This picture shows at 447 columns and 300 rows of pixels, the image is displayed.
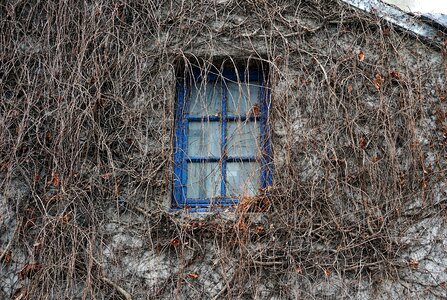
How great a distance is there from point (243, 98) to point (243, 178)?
66cm

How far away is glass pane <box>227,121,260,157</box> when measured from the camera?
5.15 metres

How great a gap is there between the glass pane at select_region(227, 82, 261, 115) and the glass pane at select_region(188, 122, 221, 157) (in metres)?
0.19

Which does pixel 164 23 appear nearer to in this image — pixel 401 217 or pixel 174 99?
pixel 174 99

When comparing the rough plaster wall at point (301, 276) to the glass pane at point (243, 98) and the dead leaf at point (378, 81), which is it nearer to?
the dead leaf at point (378, 81)

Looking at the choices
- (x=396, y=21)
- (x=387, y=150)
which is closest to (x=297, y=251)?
(x=387, y=150)

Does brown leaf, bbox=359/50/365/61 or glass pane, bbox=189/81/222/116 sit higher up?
brown leaf, bbox=359/50/365/61

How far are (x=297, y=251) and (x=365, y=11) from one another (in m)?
1.96

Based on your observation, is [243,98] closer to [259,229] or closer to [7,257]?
[259,229]

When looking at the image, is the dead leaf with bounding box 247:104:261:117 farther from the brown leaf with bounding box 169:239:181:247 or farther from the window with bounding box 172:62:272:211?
the brown leaf with bounding box 169:239:181:247

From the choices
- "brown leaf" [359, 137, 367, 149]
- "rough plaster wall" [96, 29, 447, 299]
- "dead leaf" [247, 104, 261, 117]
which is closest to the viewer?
"rough plaster wall" [96, 29, 447, 299]

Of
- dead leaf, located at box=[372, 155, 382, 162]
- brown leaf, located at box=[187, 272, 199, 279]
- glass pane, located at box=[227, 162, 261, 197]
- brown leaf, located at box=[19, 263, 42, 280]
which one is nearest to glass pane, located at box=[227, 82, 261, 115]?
glass pane, located at box=[227, 162, 261, 197]

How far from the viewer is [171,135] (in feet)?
17.0

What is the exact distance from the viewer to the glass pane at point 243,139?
16.9 feet

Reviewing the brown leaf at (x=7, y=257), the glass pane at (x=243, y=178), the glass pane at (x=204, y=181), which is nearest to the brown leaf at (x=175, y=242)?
the glass pane at (x=204, y=181)
